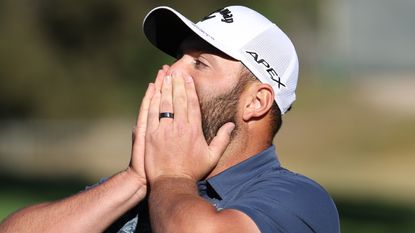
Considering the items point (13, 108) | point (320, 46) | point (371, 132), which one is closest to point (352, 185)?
point (13, 108)

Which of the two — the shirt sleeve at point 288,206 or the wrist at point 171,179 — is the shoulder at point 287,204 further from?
the wrist at point 171,179

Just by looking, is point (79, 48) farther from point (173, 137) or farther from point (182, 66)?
point (173, 137)

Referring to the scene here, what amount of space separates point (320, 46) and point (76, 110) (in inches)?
1199

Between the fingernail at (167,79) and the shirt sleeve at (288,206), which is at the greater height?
the fingernail at (167,79)

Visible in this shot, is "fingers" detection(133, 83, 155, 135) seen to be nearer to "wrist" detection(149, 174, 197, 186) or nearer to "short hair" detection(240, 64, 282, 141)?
"wrist" detection(149, 174, 197, 186)

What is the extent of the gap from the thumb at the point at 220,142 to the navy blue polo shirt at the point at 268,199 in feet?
0.55

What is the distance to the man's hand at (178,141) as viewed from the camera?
13.4 feet

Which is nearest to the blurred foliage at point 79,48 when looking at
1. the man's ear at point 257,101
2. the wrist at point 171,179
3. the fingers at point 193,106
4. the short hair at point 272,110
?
the short hair at point 272,110

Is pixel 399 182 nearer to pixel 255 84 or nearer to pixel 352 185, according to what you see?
pixel 352 185

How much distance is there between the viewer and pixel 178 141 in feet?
13.4

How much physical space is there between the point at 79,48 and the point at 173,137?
21.6 m

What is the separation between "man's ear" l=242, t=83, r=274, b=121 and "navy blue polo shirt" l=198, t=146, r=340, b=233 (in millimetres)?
153

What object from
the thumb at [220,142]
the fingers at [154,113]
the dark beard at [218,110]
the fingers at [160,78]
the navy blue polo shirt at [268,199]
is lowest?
the navy blue polo shirt at [268,199]

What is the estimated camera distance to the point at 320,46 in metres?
56.6
